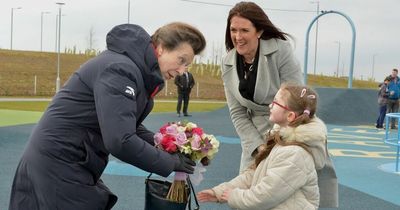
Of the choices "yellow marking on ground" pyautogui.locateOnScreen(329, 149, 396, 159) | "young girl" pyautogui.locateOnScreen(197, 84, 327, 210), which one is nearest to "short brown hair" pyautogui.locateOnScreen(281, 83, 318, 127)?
"young girl" pyautogui.locateOnScreen(197, 84, 327, 210)

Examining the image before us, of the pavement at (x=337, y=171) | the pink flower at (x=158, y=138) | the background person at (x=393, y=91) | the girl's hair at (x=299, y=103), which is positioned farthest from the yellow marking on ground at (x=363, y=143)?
the pink flower at (x=158, y=138)

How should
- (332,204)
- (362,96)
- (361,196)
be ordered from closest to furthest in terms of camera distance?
(332,204), (361,196), (362,96)

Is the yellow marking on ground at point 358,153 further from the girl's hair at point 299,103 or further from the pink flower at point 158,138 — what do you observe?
the pink flower at point 158,138

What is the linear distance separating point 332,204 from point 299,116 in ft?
2.02

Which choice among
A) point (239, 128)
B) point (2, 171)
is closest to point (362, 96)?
point (2, 171)

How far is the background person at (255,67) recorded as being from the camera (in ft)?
9.84

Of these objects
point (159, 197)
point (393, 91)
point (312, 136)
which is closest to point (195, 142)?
point (159, 197)

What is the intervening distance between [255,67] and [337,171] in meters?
5.21

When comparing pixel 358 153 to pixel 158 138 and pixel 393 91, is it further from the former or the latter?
pixel 158 138

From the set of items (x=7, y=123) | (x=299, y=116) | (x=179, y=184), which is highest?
(x=299, y=116)

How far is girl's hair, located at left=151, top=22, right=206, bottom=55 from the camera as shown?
2.13 meters

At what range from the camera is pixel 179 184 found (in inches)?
90.4

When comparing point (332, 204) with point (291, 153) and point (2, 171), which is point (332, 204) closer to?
point (291, 153)

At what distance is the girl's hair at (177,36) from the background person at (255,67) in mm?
865
